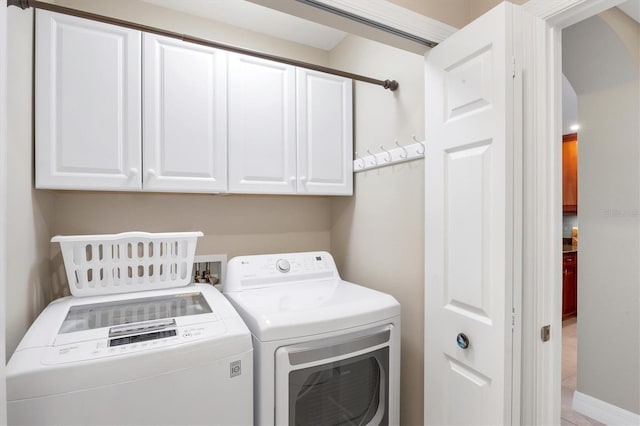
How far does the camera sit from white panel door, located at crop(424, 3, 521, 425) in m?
1.09

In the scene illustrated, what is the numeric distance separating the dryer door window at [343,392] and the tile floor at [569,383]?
150 cm

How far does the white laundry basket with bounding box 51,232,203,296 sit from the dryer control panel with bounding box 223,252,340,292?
243 mm

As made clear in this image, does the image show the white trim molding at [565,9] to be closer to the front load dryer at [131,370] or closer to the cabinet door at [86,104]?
the front load dryer at [131,370]

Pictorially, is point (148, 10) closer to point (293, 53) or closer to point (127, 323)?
point (293, 53)

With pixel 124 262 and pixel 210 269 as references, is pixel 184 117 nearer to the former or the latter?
pixel 124 262

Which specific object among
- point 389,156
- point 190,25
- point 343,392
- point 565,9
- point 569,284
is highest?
point 190,25

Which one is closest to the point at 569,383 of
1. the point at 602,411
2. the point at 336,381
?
the point at 602,411

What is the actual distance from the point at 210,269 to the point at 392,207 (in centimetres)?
114

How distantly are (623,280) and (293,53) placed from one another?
8.41 ft

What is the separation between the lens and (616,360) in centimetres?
214

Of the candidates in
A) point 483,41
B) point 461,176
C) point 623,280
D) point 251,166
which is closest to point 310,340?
point 461,176

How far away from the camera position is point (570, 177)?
14.4 ft

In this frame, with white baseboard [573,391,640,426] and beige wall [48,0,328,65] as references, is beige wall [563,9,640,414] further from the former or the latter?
beige wall [48,0,328,65]

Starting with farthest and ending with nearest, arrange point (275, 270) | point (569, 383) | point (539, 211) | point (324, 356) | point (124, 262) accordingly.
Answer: point (569, 383) < point (275, 270) < point (124, 262) < point (324, 356) < point (539, 211)
